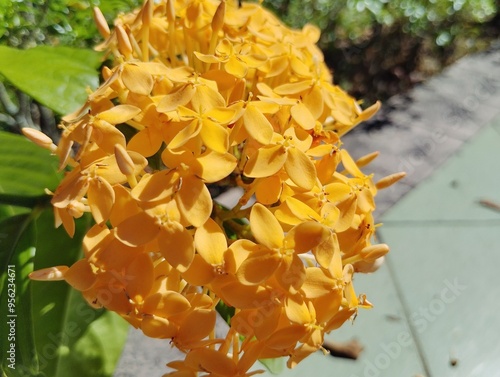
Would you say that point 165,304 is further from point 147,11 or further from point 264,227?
point 147,11

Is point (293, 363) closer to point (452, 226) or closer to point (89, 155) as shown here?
point (89, 155)

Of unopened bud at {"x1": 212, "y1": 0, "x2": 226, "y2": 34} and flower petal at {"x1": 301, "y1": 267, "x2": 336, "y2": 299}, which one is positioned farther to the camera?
unopened bud at {"x1": 212, "y1": 0, "x2": 226, "y2": 34}

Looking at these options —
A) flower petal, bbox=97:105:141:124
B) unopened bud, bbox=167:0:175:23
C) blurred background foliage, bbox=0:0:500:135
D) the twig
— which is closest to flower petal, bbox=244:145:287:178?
flower petal, bbox=97:105:141:124

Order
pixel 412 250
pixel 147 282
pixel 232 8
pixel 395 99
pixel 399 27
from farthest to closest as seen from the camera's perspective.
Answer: pixel 399 27, pixel 395 99, pixel 412 250, pixel 232 8, pixel 147 282

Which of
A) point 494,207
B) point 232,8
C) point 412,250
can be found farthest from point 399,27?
point 232,8

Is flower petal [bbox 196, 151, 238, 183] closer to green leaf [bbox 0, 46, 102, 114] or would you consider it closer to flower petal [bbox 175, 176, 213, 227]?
flower petal [bbox 175, 176, 213, 227]

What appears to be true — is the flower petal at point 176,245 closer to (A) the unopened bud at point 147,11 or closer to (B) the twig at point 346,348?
(A) the unopened bud at point 147,11

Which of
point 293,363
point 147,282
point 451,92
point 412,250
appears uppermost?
point 147,282
